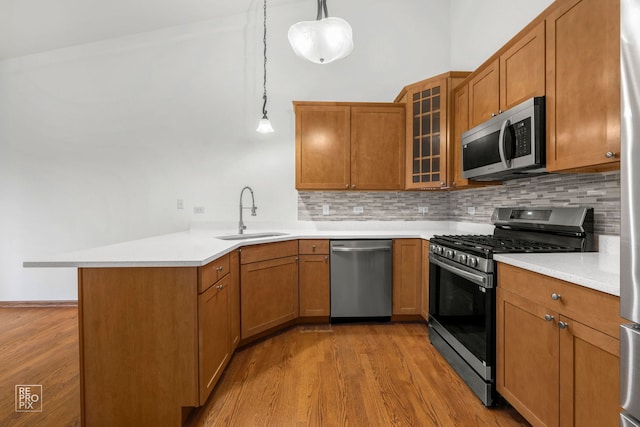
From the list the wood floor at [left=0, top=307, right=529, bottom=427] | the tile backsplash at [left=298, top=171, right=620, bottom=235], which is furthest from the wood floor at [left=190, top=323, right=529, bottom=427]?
the tile backsplash at [left=298, top=171, right=620, bottom=235]

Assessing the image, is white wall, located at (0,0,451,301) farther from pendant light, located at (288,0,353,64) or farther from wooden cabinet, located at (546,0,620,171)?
wooden cabinet, located at (546,0,620,171)

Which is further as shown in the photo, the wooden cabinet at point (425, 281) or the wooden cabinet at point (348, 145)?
the wooden cabinet at point (348, 145)

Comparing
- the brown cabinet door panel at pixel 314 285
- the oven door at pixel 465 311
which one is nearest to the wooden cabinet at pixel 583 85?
the oven door at pixel 465 311

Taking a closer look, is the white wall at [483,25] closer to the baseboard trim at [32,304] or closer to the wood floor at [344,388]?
the wood floor at [344,388]

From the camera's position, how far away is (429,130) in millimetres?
2920

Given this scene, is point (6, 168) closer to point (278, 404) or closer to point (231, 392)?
point (231, 392)

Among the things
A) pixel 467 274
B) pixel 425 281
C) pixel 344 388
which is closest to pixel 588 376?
pixel 467 274

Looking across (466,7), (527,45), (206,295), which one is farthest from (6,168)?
(466,7)

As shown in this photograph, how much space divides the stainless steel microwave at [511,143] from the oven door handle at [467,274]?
717 millimetres

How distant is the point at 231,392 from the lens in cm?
182

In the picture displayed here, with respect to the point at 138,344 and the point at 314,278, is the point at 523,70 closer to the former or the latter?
the point at 314,278

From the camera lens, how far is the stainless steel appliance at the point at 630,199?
722 mm

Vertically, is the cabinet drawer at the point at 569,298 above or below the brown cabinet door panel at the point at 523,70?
below

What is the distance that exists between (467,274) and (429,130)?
1619 millimetres
